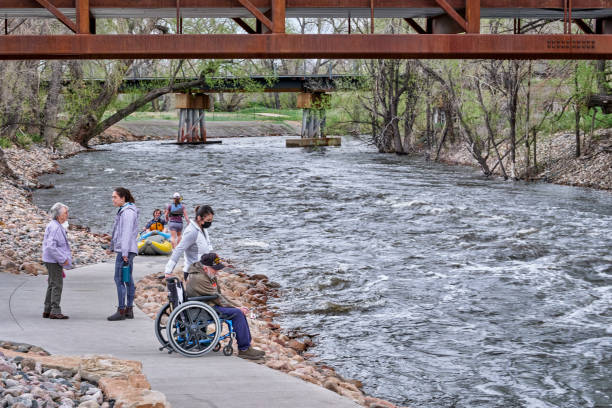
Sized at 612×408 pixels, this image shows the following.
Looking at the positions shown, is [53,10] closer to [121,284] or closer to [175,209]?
[175,209]

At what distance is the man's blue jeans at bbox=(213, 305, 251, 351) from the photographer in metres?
9.33

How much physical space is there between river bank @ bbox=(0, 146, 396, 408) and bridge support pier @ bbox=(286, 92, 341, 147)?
1169 inches

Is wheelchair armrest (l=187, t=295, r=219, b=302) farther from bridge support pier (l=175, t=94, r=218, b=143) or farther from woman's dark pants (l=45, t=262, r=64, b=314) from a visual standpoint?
bridge support pier (l=175, t=94, r=218, b=143)

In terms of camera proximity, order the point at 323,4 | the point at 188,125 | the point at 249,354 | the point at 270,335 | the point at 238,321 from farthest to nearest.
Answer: the point at 188,125 < the point at 323,4 < the point at 270,335 < the point at 249,354 < the point at 238,321

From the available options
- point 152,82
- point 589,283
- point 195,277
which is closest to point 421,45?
point 589,283

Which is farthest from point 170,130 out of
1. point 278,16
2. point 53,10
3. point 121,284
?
point 121,284

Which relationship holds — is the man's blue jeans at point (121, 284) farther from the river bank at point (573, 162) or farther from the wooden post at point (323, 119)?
the wooden post at point (323, 119)

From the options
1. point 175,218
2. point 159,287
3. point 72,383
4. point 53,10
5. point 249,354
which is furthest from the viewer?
point 175,218

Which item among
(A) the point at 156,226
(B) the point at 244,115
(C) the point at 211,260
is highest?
(B) the point at 244,115

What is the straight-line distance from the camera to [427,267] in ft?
55.8

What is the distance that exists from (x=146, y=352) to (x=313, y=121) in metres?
53.7

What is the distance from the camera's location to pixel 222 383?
8.20 m

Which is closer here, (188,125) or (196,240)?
(196,240)

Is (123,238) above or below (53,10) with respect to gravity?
below
